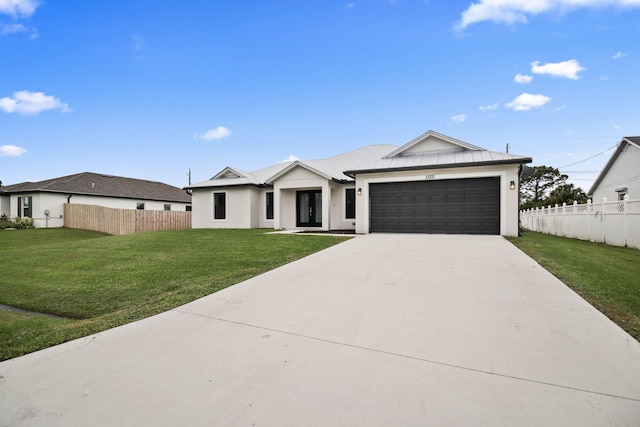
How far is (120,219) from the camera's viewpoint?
59.3 feet

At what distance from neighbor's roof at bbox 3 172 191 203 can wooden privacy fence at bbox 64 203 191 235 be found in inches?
76.2

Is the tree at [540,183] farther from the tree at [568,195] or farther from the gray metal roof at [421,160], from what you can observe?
the gray metal roof at [421,160]

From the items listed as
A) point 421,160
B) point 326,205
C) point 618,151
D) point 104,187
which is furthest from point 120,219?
point 618,151

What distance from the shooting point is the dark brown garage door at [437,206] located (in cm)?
1187

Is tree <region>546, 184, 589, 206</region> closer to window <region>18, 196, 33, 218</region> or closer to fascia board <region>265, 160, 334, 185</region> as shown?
fascia board <region>265, 160, 334, 185</region>

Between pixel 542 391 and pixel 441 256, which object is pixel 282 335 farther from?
pixel 441 256

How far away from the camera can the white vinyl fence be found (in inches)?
415

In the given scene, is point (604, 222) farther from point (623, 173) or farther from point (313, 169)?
point (313, 169)

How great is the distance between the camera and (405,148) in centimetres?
1434

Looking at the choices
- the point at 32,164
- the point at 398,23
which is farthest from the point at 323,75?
the point at 32,164

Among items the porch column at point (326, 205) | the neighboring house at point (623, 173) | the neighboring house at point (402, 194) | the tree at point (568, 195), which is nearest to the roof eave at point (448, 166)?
the neighboring house at point (402, 194)

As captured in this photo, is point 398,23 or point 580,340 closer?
point 580,340

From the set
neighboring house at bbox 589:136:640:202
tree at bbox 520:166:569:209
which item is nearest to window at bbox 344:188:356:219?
neighboring house at bbox 589:136:640:202

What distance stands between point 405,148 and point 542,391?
13362 millimetres
